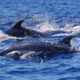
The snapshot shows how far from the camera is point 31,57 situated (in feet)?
45.3

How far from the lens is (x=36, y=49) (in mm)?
14398

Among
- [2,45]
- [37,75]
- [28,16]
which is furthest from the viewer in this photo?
[28,16]

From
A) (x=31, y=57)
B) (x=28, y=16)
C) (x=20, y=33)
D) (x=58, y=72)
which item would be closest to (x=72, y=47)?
(x=31, y=57)

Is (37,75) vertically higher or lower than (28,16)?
lower

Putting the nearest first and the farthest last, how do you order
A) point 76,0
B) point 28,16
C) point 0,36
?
point 0,36 < point 28,16 < point 76,0

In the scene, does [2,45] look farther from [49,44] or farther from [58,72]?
[58,72]

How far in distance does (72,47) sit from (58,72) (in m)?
3.34

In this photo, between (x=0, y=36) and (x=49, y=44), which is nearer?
(x=49, y=44)

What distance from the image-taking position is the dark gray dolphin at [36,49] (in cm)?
1402

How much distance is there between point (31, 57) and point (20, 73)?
2.01m

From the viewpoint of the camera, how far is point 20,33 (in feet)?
65.1

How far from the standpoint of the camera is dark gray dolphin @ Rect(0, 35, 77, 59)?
14016 mm

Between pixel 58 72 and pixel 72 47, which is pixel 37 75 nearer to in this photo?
pixel 58 72

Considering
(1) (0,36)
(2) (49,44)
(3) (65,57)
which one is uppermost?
(1) (0,36)
